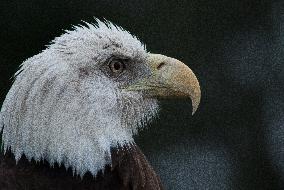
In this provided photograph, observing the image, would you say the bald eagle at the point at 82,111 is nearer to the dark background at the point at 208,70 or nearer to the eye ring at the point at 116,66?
the eye ring at the point at 116,66

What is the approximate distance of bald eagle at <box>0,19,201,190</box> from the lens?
424cm

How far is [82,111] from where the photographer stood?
4.27 m

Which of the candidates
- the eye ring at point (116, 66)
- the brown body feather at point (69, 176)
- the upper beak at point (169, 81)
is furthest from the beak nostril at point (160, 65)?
the brown body feather at point (69, 176)

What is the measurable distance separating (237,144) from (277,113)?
0.52 m

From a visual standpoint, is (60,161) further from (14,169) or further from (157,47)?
(157,47)

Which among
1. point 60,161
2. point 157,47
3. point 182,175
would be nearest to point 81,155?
point 60,161

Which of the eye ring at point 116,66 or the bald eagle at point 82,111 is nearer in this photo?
the bald eagle at point 82,111

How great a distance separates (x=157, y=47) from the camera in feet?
25.9

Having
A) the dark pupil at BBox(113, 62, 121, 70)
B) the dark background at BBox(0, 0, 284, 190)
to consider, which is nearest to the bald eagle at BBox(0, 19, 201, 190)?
the dark pupil at BBox(113, 62, 121, 70)

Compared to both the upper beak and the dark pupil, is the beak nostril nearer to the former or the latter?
the upper beak

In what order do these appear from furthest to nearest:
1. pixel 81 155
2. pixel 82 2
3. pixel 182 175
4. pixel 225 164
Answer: pixel 225 164, pixel 182 175, pixel 82 2, pixel 81 155

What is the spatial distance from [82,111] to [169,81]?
16.5 inches

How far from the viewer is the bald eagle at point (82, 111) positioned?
4.24m

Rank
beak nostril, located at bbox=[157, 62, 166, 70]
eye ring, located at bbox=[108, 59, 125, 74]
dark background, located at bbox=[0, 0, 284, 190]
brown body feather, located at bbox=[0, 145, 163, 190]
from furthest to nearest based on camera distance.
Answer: dark background, located at bbox=[0, 0, 284, 190] < beak nostril, located at bbox=[157, 62, 166, 70] < eye ring, located at bbox=[108, 59, 125, 74] < brown body feather, located at bbox=[0, 145, 163, 190]
